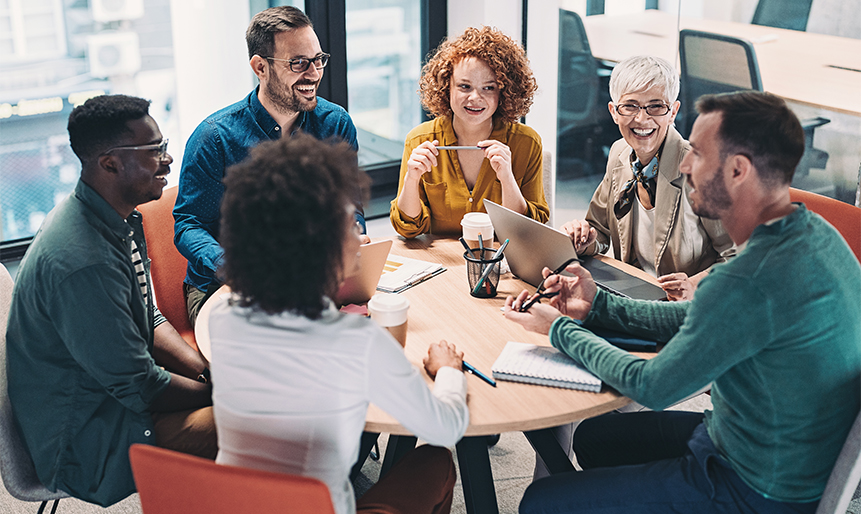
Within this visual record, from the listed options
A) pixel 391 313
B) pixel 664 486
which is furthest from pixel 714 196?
pixel 391 313

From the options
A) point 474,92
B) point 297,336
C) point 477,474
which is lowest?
point 477,474

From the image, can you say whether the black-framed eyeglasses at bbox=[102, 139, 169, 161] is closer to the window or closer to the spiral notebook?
the spiral notebook

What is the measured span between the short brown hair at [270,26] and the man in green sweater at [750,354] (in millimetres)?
1554

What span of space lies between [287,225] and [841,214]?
1.89m

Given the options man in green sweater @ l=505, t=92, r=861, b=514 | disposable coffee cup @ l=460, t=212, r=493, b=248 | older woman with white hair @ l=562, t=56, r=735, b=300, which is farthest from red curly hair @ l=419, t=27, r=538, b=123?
man in green sweater @ l=505, t=92, r=861, b=514

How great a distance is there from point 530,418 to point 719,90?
275 centimetres

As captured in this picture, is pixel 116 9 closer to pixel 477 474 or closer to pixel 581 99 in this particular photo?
pixel 581 99

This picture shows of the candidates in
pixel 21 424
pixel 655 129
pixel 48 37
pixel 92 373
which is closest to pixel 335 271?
pixel 92 373

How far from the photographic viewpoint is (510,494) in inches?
97.7

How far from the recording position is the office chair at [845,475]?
1.40 metres

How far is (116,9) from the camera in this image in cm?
340

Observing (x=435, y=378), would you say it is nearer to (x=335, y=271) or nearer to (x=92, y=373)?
(x=335, y=271)

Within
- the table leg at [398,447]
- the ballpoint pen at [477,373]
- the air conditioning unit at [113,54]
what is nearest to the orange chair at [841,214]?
the ballpoint pen at [477,373]

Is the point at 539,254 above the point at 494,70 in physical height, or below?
below
